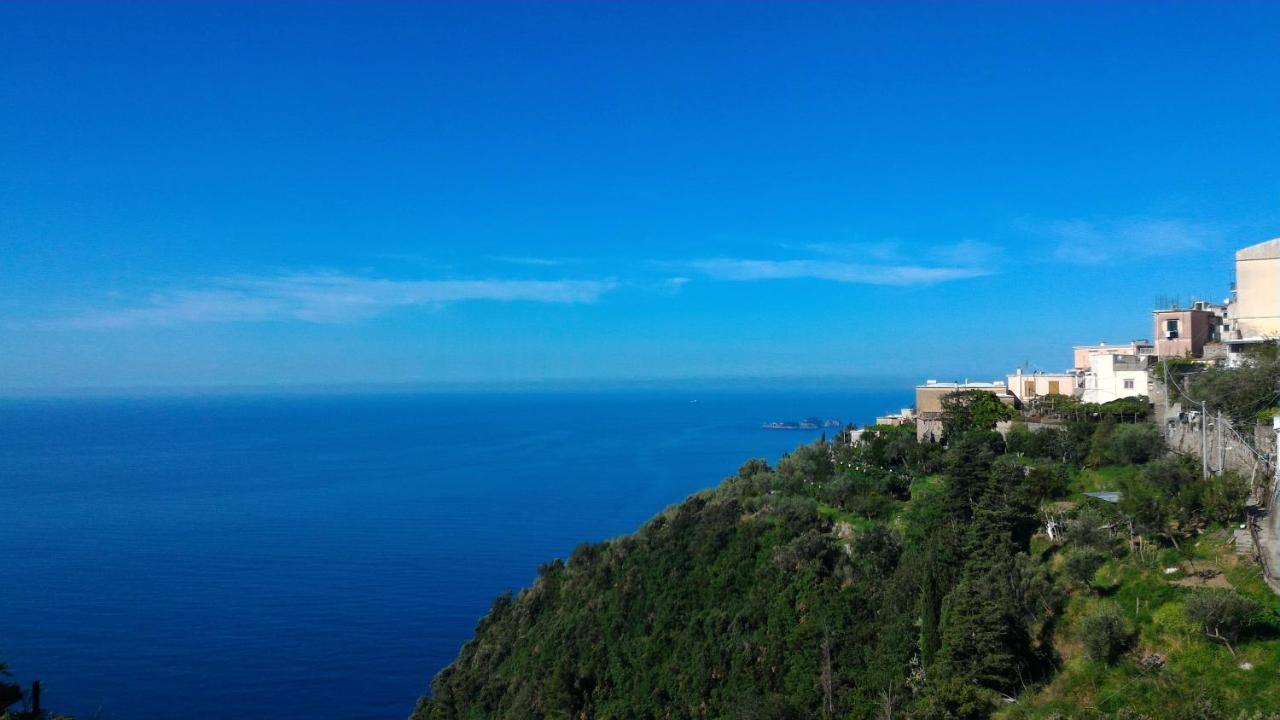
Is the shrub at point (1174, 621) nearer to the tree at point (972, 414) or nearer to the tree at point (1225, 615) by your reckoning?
the tree at point (1225, 615)

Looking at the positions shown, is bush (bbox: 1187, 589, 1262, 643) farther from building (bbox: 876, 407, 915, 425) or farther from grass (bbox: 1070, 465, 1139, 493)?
building (bbox: 876, 407, 915, 425)

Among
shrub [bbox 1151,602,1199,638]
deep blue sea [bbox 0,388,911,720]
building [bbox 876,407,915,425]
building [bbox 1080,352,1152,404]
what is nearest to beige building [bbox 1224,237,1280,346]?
building [bbox 1080,352,1152,404]

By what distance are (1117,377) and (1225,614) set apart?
23172mm

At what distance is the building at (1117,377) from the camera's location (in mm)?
31969

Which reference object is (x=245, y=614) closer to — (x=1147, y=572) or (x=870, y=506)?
(x=870, y=506)

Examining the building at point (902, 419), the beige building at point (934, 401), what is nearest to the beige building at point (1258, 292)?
the beige building at point (934, 401)

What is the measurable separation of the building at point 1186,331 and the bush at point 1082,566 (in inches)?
884

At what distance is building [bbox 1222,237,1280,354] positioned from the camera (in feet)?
97.9

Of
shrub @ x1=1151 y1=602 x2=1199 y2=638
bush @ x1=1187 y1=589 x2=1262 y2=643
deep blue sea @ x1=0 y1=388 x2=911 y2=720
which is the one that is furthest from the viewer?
deep blue sea @ x1=0 y1=388 x2=911 y2=720

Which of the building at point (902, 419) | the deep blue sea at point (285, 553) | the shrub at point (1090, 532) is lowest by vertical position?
the deep blue sea at point (285, 553)

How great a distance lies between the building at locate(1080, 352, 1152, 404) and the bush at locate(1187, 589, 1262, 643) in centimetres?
2061

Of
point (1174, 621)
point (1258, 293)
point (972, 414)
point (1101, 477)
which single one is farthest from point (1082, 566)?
point (1258, 293)

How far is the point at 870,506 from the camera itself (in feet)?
80.3

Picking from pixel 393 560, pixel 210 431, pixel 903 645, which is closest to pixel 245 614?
pixel 393 560
